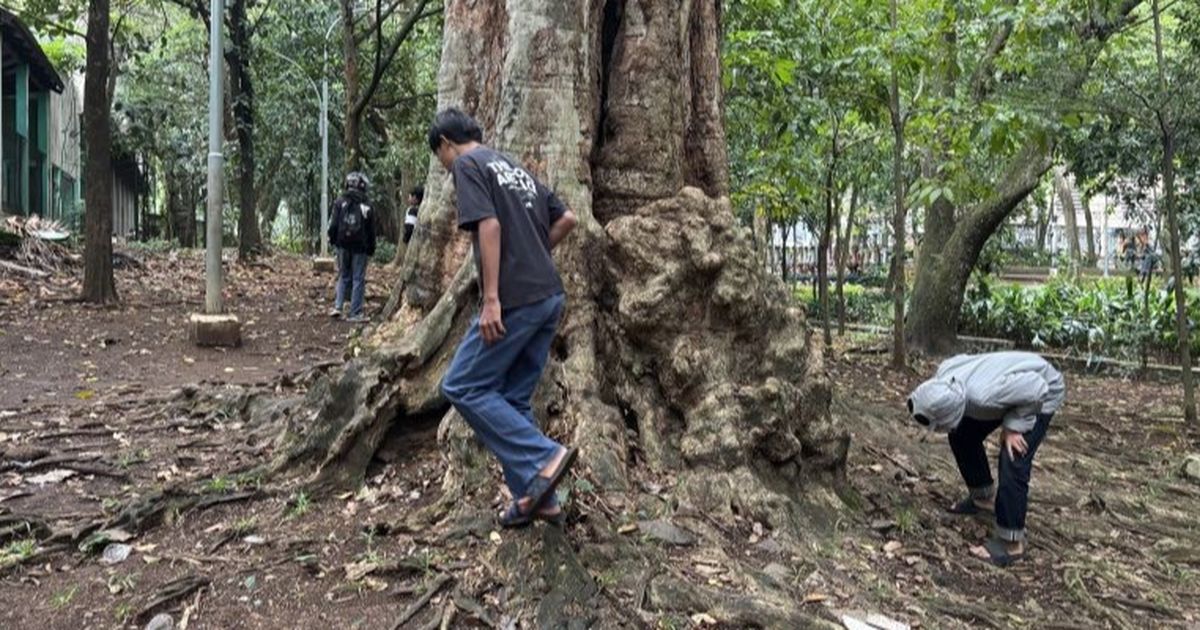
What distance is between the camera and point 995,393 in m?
5.10

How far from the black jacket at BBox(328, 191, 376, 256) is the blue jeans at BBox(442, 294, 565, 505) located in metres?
8.32

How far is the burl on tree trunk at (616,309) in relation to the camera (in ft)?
16.4

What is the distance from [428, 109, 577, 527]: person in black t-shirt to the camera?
148 inches

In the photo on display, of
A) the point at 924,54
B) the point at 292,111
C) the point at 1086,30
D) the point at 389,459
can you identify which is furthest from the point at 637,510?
the point at 292,111

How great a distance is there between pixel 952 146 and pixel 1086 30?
2.51m

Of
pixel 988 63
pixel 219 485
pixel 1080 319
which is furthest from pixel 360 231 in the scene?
pixel 1080 319

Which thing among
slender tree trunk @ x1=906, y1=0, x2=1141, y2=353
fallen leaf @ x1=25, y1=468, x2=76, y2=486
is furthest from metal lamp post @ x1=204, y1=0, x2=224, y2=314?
slender tree trunk @ x1=906, y1=0, x2=1141, y2=353

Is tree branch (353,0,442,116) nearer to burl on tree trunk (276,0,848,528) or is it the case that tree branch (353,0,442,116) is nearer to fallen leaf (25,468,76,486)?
burl on tree trunk (276,0,848,528)

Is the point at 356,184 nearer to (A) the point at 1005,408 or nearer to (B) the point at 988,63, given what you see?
(B) the point at 988,63

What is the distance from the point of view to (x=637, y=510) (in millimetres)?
4578

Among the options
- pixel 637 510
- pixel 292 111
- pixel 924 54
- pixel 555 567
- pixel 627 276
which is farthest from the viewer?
pixel 292 111

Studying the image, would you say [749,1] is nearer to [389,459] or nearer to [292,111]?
[389,459]

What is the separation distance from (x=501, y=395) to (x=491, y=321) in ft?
1.23

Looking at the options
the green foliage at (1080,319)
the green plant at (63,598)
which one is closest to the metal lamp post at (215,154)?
the green plant at (63,598)
